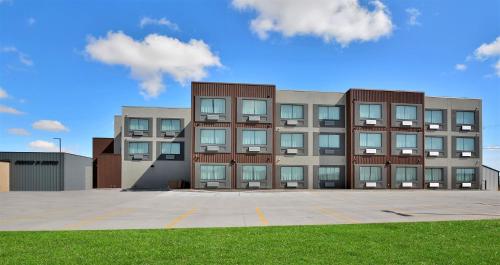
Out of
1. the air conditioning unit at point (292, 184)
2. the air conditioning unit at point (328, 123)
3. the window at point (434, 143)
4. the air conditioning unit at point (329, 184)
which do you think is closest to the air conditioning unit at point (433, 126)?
the window at point (434, 143)

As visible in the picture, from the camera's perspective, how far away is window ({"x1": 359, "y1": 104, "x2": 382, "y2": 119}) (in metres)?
39.0

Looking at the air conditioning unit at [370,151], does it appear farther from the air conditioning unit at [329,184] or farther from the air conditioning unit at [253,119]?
the air conditioning unit at [253,119]

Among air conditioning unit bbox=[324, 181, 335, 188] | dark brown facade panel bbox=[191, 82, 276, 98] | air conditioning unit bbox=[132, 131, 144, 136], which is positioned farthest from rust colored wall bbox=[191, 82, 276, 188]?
air conditioning unit bbox=[132, 131, 144, 136]

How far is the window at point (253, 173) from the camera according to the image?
37.1 m

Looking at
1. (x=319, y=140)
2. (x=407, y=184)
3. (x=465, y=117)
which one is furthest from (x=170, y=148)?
(x=465, y=117)

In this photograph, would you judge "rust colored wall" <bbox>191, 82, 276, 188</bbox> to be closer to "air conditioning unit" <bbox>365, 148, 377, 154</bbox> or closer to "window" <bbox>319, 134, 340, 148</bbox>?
"window" <bbox>319, 134, 340, 148</bbox>

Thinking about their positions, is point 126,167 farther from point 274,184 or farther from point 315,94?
point 315,94

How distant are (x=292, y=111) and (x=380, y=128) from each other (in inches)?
395

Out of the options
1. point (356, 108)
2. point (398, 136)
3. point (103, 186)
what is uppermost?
point (356, 108)

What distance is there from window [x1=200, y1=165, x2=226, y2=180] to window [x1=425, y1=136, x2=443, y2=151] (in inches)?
939

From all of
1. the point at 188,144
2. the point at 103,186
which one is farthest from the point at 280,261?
the point at 103,186

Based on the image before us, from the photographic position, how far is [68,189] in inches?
1464

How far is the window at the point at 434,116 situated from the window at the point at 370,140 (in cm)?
681

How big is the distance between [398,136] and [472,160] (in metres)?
10.7
